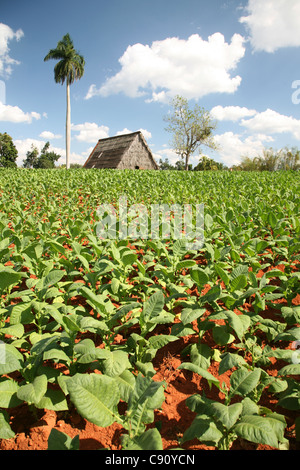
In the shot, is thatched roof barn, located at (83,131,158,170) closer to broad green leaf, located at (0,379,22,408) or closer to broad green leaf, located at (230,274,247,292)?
broad green leaf, located at (230,274,247,292)

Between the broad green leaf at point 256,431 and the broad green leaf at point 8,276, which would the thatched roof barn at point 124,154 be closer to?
the broad green leaf at point 8,276

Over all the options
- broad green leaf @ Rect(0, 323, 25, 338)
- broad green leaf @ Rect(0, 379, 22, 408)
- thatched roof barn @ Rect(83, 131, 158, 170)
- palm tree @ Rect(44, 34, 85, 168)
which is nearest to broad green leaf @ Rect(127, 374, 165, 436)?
broad green leaf @ Rect(0, 379, 22, 408)

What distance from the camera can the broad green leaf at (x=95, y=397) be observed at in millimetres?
1249

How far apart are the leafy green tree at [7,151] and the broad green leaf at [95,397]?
2524 inches

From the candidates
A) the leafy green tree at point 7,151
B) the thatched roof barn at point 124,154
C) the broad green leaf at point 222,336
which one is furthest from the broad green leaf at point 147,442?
the leafy green tree at point 7,151

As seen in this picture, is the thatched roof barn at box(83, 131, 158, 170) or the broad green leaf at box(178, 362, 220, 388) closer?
the broad green leaf at box(178, 362, 220, 388)

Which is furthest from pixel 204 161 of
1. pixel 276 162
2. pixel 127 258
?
pixel 127 258

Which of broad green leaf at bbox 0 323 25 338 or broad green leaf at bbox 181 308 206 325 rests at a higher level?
broad green leaf at bbox 181 308 206 325

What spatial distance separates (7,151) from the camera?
57.9 metres

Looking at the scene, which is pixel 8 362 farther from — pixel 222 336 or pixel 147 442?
pixel 222 336

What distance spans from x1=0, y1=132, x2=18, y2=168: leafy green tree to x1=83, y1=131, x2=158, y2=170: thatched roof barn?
35.8 metres

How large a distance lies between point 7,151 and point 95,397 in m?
67.5

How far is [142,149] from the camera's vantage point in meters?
28.7

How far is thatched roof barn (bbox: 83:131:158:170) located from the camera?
87.6 ft
